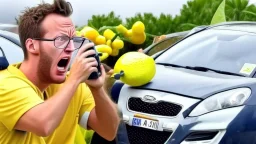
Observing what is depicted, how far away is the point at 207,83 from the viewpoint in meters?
4.73

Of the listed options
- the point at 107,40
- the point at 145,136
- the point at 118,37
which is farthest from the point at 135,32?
the point at 145,136

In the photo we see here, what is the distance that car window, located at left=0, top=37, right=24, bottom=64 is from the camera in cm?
489

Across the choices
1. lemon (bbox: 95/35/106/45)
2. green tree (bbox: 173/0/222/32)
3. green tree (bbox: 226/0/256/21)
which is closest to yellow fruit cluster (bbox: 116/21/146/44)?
lemon (bbox: 95/35/106/45)

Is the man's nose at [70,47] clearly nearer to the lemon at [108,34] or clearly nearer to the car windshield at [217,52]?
the car windshield at [217,52]

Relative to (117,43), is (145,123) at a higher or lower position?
lower

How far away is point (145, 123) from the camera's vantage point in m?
4.77

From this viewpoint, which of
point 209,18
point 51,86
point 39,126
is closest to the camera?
point 39,126

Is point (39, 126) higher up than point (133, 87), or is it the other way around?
point (39, 126)

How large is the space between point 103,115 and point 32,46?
510 mm

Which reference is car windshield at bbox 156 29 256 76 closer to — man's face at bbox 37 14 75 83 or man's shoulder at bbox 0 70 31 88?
man's face at bbox 37 14 75 83

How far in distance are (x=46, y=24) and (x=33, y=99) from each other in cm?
33

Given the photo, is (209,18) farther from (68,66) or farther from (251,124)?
(68,66)

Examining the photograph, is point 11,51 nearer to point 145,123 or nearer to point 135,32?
point 145,123

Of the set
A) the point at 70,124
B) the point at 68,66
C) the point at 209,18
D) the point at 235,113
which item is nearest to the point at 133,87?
the point at 235,113
